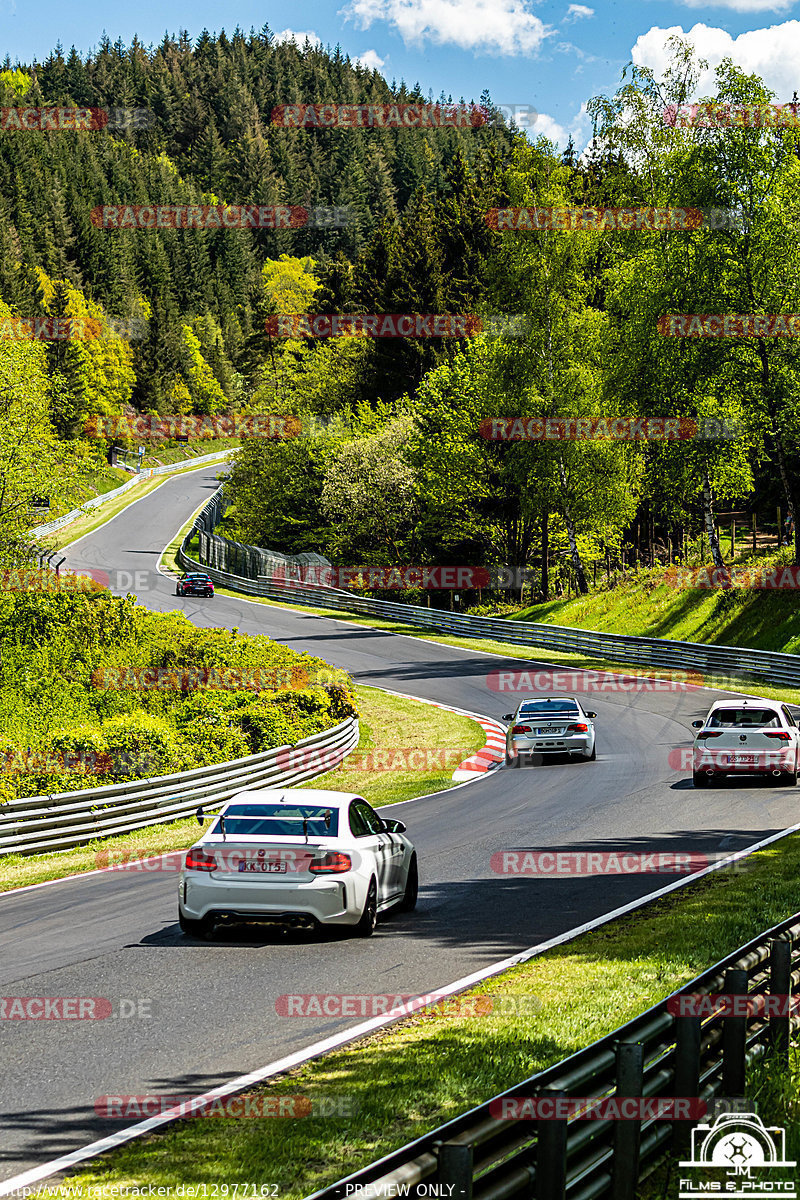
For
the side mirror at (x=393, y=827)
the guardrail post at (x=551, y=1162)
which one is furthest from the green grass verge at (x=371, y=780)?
the guardrail post at (x=551, y=1162)

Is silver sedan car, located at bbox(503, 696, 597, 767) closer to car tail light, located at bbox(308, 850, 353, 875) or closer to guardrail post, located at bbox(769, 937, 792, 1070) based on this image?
car tail light, located at bbox(308, 850, 353, 875)

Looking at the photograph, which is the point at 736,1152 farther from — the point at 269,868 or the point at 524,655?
the point at 524,655

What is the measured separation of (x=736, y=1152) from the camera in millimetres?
5547

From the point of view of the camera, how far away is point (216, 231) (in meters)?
193

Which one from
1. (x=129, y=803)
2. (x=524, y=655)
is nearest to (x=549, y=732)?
(x=129, y=803)

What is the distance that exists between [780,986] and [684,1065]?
1574mm

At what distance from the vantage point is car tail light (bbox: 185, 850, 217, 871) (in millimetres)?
10602

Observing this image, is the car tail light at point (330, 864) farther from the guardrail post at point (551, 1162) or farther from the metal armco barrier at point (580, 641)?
the metal armco barrier at point (580, 641)

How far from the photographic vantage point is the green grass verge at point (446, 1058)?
225 inches

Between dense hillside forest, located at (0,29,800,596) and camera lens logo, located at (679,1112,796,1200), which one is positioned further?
dense hillside forest, located at (0,29,800,596)

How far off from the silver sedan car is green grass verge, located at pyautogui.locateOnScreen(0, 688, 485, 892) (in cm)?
156

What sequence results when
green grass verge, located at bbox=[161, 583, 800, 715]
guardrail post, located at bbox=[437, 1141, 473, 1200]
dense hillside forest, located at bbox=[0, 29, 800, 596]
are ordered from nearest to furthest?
1. guardrail post, located at bbox=[437, 1141, 473, 1200]
2. green grass verge, located at bbox=[161, 583, 800, 715]
3. dense hillside forest, located at bbox=[0, 29, 800, 596]

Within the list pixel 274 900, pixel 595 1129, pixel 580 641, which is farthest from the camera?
pixel 580 641

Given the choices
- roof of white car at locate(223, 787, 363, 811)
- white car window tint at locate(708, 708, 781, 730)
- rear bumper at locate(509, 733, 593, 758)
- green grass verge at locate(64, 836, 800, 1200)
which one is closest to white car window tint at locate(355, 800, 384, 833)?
roof of white car at locate(223, 787, 363, 811)
